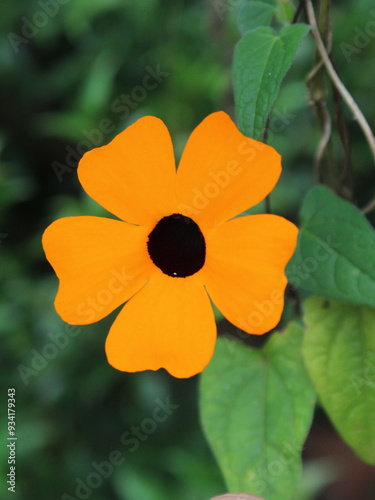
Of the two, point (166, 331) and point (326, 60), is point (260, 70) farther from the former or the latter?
point (166, 331)

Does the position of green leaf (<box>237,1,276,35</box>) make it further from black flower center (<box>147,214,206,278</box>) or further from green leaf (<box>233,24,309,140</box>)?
black flower center (<box>147,214,206,278</box>)

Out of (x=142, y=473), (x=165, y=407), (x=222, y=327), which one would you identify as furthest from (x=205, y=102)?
(x=142, y=473)

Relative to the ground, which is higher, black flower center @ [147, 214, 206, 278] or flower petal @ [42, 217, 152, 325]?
flower petal @ [42, 217, 152, 325]

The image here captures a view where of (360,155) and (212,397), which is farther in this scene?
(360,155)

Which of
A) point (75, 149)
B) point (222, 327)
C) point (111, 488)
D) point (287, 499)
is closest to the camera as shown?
point (287, 499)

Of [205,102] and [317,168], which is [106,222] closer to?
[317,168]

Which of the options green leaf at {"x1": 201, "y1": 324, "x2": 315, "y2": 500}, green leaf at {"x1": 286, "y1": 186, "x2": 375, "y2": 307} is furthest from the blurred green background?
green leaf at {"x1": 286, "y1": 186, "x2": 375, "y2": 307}

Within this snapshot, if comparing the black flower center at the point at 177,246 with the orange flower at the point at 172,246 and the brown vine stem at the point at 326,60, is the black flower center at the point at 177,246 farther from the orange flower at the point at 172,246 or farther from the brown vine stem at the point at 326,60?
the brown vine stem at the point at 326,60
